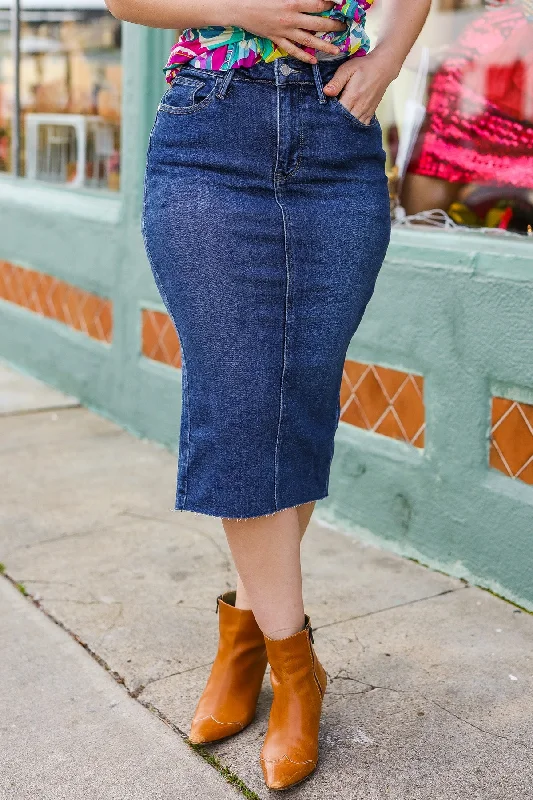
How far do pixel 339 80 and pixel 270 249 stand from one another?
13.8 inches

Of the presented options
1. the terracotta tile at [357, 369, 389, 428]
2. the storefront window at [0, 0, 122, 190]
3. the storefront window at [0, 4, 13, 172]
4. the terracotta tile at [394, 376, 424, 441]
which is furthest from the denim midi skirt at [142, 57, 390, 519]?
the storefront window at [0, 4, 13, 172]

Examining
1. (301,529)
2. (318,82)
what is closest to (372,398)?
(301,529)

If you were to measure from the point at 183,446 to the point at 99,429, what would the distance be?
9.07 feet

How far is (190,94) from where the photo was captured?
195 centimetres

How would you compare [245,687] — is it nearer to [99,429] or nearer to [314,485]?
[314,485]

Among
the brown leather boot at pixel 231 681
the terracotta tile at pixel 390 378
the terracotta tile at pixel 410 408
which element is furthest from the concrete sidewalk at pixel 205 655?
the terracotta tile at pixel 390 378

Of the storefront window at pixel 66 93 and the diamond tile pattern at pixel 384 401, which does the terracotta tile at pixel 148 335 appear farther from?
the diamond tile pattern at pixel 384 401

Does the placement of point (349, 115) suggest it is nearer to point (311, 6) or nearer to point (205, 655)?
point (311, 6)

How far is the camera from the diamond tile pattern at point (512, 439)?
2908mm

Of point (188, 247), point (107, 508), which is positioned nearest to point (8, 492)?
point (107, 508)

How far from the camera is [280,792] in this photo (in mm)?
2074

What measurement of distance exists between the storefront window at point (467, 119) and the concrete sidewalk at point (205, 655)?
1170mm

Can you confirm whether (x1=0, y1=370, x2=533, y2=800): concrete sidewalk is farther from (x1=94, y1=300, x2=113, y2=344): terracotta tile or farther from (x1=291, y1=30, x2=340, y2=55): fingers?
(x1=291, y1=30, x2=340, y2=55): fingers

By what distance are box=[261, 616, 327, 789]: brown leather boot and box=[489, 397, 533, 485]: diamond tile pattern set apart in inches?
41.4
